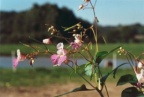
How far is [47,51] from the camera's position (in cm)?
147

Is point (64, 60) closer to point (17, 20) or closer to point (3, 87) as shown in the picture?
point (3, 87)

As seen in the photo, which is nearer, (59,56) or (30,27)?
(59,56)

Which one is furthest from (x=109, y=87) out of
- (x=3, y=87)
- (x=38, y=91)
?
(x=3, y=87)

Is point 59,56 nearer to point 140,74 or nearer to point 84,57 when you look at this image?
point 84,57

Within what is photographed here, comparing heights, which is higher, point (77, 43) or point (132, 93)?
point (77, 43)

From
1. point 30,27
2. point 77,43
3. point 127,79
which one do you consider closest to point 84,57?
point 77,43

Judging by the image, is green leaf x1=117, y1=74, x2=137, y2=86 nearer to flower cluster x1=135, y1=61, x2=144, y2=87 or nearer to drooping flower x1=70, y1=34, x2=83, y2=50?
flower cluster x1=135, y1=61, x2=144, y2=87

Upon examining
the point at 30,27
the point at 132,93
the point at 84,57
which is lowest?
the point at 132,93

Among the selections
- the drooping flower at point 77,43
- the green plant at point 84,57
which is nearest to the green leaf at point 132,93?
the green plant at point 84,57

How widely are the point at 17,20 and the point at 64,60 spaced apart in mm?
38027

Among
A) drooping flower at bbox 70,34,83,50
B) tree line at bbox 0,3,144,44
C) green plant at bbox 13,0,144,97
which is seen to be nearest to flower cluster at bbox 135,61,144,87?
green plant at bbox 13,0,144,97

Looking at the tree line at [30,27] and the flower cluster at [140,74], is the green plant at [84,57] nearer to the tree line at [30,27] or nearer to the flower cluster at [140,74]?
the flower cluster at [140,74]

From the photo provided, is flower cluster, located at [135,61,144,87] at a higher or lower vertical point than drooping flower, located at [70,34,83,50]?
lower

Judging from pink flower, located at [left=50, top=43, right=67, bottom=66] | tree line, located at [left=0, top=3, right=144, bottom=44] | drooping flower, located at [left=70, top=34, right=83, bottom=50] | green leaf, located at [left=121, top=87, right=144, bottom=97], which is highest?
tree line, located at [left=0, top=3, right=144, bottom=44]
